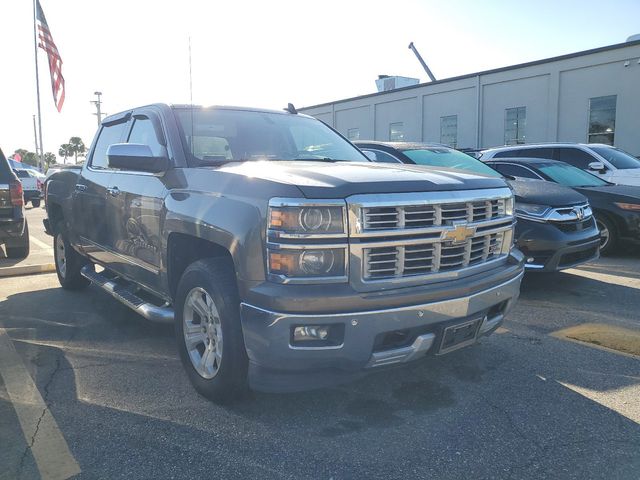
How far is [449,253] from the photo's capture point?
302cm

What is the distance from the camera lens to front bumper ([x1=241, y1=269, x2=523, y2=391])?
2.62 m

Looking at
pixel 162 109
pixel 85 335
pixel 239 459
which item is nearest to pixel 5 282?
pixel 85 335

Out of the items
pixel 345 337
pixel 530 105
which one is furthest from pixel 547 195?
pixel 530 105

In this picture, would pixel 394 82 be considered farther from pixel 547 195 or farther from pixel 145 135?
pixel 145 135

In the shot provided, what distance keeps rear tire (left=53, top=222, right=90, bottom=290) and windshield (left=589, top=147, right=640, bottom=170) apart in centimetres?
957

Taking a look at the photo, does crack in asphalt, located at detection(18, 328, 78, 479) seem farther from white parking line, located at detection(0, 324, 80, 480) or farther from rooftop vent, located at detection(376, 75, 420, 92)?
rooftop vent, located at detection(376, 75, 420, 92)

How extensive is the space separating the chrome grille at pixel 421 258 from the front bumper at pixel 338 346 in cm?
19

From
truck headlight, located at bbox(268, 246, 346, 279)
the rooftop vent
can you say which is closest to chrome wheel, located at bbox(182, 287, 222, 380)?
truck headlight, located at bbox(268, 246, 346, 279)

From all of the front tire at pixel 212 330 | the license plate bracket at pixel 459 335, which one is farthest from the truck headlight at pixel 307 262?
the license plate bracket at pixel 459 335

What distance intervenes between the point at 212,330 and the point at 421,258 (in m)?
1.31

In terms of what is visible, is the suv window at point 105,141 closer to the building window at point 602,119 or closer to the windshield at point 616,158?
the windshield at point 616,158

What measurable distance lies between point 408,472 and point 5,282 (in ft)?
20.2

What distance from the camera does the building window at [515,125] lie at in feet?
66.5

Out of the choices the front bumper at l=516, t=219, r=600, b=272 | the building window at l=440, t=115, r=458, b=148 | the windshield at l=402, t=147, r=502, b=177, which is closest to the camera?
the front bumper at l=516, t=219, r=600, b=272
